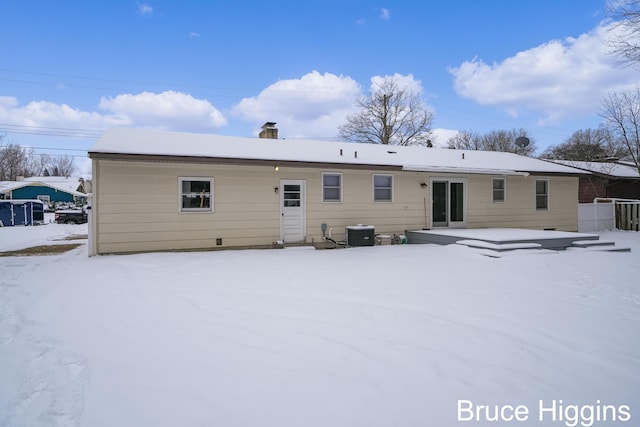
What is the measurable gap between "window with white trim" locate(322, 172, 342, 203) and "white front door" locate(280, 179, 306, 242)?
763mm

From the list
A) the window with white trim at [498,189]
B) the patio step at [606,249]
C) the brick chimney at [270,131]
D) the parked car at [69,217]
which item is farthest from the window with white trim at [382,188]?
the parked car at [69,217]

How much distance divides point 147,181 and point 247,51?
32.4 ft

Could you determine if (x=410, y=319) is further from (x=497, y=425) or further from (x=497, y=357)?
(x=497, y=425)

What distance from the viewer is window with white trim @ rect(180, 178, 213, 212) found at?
10.5 m

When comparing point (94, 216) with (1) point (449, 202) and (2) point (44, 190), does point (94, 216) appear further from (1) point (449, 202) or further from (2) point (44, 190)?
(2) point (44, 190)

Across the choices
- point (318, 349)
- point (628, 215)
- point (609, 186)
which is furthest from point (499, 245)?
point (609, 186)

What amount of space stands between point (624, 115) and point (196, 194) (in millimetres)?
23027

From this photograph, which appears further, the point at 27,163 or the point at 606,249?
the point at 27,163

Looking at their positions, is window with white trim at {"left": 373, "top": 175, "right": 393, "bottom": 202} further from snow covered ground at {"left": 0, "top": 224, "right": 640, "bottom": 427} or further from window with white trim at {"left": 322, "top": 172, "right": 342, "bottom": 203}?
snow covered ground at {"left": 0, "top": 224, "right": 640, "bottom": 427}

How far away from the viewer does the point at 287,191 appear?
11.6 metres

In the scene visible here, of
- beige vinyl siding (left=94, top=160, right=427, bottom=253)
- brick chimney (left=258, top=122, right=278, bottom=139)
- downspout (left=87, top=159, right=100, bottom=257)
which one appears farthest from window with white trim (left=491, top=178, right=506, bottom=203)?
downspout (left=87, top=159, right=100, bottom=257)

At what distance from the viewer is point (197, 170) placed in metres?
10.6

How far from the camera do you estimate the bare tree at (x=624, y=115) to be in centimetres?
1972

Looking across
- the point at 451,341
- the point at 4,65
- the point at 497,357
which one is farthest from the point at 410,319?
the point at 4,65
